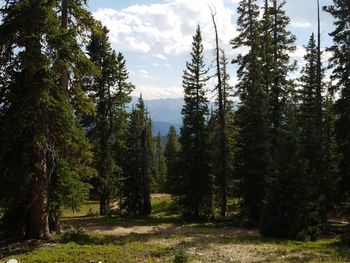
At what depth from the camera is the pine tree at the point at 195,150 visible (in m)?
31.6

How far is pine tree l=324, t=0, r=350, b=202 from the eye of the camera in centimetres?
3023

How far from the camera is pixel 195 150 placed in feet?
105

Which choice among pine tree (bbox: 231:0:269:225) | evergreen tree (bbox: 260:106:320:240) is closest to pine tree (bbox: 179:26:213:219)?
pine tree (bbox: 231:0:269:225)

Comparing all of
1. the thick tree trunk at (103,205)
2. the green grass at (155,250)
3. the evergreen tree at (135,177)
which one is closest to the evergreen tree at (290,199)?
the green grass at (155,250)

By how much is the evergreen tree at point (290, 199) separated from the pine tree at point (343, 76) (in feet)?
33.2

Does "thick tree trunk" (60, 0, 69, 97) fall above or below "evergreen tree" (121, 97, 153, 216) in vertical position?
above

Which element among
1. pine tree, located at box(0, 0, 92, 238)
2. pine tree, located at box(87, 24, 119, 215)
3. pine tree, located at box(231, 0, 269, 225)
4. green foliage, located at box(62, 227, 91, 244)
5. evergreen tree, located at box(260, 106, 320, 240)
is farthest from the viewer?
pine tree, located at box(87, 24, 119, 215)

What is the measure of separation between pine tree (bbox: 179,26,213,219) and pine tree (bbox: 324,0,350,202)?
9.79 meters

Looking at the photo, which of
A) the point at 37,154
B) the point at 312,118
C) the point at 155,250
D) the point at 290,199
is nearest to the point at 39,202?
the point at 37,154

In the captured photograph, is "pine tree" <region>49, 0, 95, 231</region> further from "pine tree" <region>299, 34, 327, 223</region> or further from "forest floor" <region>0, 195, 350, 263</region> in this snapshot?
"pine tree" <region>299, 34, 327, 223</region>

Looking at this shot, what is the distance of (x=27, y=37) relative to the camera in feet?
56.6

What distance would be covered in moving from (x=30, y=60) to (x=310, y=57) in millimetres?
27811

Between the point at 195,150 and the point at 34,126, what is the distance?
16126mm

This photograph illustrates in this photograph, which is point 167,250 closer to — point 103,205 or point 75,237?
point 75,237
